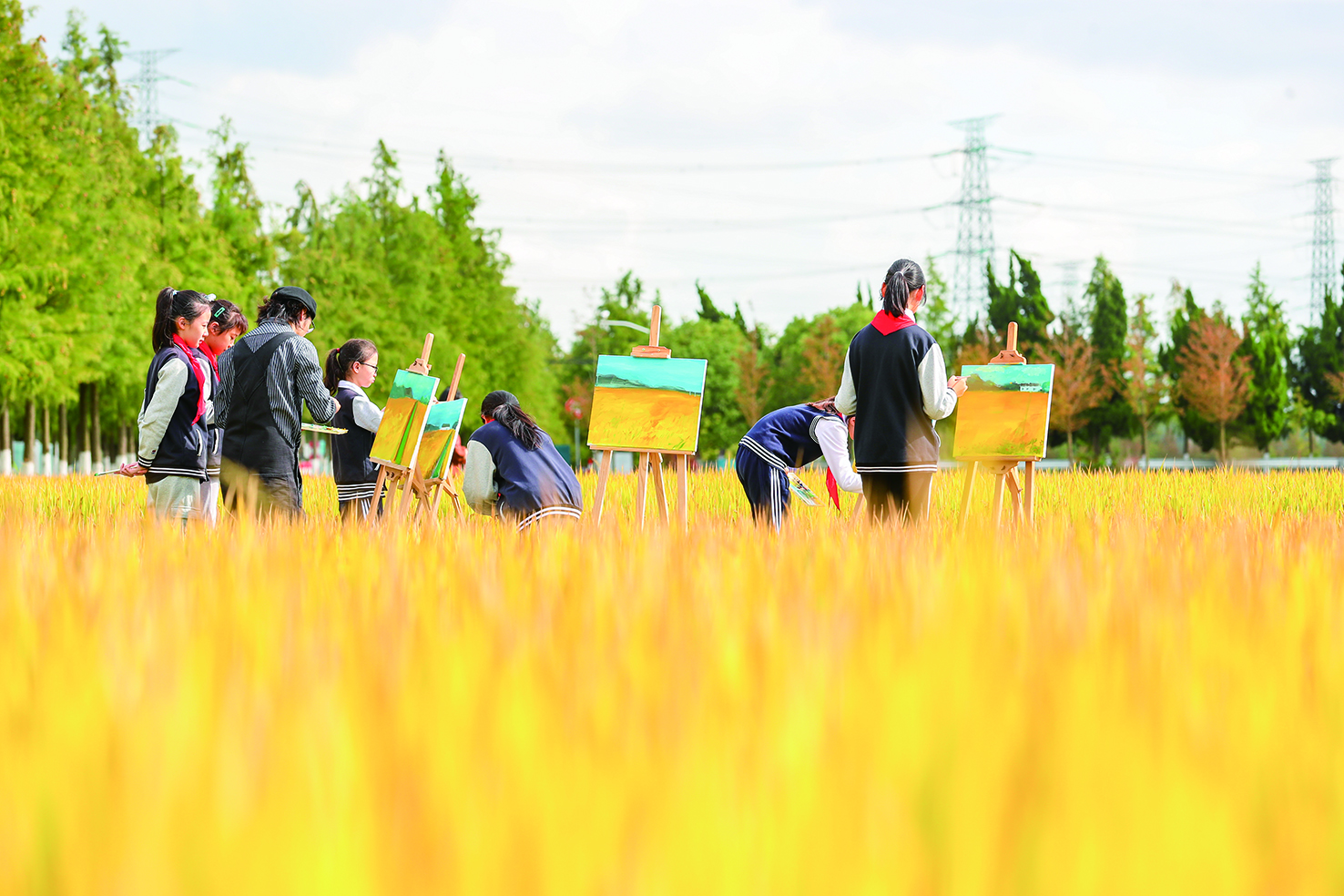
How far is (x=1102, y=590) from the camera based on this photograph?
6.93 feet

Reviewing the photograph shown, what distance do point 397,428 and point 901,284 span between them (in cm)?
342

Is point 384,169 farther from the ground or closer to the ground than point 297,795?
farther from the ground

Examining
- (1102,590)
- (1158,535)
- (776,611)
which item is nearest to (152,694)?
(776,611)

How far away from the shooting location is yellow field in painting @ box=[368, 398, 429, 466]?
672 centimetres

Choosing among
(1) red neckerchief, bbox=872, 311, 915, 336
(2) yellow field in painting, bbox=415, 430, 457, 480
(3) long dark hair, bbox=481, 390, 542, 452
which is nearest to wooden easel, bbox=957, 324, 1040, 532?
(1) red neckerchief, bbox=872, 311, 915, 336

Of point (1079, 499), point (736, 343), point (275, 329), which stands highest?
point (736, 343)

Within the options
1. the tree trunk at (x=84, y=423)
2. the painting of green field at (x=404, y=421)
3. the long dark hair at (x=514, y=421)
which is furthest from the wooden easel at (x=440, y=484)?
the tree trunk at (x=84, y=423)

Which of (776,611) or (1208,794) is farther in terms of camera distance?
(776,611)

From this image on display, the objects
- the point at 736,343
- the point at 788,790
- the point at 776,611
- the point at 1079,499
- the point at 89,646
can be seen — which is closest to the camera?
the point at 788,790

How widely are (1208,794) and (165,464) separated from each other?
5.40 metres

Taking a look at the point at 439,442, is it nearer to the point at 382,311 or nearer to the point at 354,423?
the point at 354,423

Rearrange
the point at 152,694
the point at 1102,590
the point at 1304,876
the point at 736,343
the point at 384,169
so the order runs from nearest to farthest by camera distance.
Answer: the point at 1304,876
the point at 152,694
the point at 1102,590
the point at 384,169
the point at 736,343

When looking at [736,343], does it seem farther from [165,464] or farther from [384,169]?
[165,464]

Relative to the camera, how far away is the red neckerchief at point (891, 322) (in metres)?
5.45
